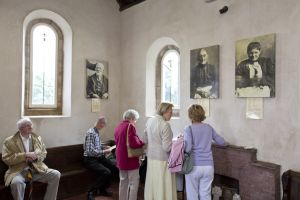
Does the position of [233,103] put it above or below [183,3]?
below

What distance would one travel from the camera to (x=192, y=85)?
486 cm

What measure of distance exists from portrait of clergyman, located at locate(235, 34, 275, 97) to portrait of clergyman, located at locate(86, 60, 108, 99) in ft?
9.69

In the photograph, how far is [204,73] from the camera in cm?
468

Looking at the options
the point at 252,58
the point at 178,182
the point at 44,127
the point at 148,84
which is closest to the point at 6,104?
the point at 44,127

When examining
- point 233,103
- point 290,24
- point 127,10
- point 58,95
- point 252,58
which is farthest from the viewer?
point 127,10

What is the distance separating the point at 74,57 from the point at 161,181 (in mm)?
3223

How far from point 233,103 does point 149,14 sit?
265 cm

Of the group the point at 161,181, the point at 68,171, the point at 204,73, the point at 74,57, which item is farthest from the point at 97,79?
the point at 161,181

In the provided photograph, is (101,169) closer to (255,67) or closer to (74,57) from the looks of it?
(74,57)

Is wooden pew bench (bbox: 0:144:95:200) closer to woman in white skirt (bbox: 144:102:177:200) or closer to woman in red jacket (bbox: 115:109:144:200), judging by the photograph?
→ woman in red jacket (bbox: 115:109:144:200)

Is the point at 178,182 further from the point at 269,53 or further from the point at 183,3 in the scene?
the point at 183,3
